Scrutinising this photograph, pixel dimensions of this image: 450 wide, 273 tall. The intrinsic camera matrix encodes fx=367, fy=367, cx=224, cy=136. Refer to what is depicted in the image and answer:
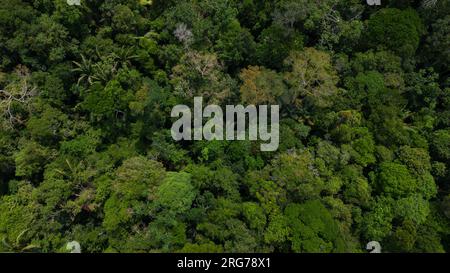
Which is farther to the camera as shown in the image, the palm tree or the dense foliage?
the palm tree

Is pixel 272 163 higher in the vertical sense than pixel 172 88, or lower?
lower

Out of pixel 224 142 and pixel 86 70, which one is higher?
pixel 86 70

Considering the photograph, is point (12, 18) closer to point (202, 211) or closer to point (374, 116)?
point (202, 211)

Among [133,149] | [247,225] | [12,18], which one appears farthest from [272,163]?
[12,18]

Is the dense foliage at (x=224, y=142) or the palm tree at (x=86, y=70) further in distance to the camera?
the palm tree at (x=86, y=70)

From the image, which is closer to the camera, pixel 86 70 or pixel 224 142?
pixel 224 142
